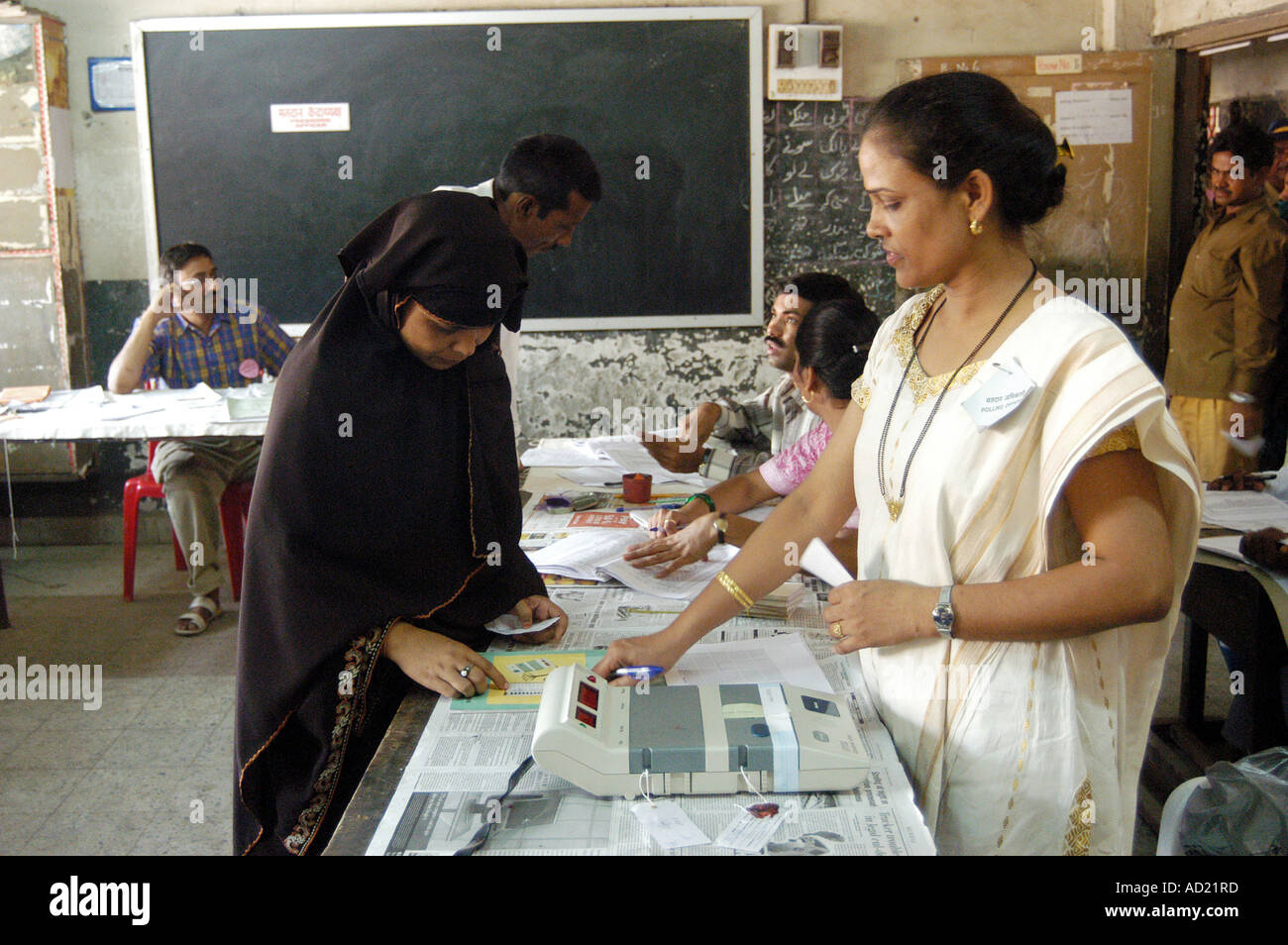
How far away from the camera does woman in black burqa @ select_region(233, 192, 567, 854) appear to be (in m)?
1.31

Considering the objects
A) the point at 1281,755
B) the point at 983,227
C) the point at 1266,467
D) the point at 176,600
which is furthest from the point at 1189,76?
the point at 176,600

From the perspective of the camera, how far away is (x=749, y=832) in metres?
1.00

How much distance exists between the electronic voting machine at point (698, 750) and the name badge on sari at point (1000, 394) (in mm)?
360

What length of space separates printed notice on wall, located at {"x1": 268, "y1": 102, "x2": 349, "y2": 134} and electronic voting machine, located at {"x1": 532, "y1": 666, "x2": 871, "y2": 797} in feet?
12.6

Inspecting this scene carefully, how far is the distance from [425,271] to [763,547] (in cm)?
57

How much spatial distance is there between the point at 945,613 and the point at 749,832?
314mm

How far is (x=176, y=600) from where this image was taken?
13.3ft

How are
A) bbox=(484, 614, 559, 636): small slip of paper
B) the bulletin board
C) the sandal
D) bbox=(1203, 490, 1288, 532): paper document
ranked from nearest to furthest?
bbox=(484, 614, 559, 636): small slip of paper, bbox=(1203, 490, 1288, 532): paper document, the sandal, the bulletin board

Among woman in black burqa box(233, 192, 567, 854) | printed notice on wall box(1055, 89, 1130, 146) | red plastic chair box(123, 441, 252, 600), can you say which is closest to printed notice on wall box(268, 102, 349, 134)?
red plastic chair box(123, 441, 252, 600)

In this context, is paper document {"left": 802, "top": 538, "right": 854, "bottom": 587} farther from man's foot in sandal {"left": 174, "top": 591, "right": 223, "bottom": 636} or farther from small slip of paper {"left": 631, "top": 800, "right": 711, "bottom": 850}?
man's foot in sandal {"left": 174, "top": 591, "right": 223, "bottom": 636}

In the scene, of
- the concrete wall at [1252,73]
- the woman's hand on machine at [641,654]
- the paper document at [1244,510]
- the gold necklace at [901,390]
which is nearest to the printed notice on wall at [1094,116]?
the concrete wall at [1252,73]

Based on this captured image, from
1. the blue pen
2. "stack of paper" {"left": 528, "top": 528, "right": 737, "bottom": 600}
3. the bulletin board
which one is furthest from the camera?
the bulletin board

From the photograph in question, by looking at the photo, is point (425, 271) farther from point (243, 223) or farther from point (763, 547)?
point (243, 223)

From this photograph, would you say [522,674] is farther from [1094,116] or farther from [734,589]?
[1094,116]
